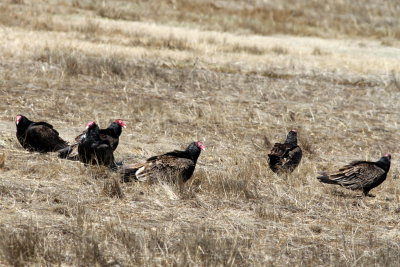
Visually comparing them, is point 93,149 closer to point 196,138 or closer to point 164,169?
point 164,169

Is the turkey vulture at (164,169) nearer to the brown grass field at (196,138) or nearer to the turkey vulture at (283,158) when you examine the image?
the brown grass field at (196,138)

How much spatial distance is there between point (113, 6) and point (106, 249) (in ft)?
80.6

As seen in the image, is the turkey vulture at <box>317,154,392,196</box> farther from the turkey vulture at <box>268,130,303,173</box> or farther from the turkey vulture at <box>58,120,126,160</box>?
the turkey vulture at <box>58,120,126,160</box>

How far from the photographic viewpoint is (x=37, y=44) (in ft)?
55.4

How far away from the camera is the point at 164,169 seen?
25.4 ft

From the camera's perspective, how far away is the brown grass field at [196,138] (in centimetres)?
575

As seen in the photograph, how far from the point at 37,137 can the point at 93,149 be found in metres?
0.98

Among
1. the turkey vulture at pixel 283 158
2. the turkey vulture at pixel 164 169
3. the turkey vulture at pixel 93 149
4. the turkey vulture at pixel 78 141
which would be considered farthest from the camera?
the turkey vulture at pixel 283 158

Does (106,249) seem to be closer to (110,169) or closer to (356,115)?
(110,169)

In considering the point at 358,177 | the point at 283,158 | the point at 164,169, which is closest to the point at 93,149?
the point at 164,169

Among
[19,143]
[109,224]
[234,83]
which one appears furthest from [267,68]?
[109,224]

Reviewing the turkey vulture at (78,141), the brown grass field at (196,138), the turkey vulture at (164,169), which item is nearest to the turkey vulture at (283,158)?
the brown grass field at (196,138)

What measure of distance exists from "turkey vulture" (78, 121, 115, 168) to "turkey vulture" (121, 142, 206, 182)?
1.28 ft

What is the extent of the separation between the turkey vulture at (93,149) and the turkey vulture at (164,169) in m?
0.39
